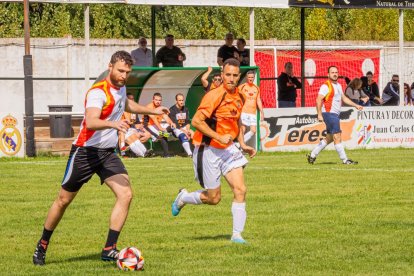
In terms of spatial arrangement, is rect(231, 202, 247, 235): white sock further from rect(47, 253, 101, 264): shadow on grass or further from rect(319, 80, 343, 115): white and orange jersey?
rect(319, 80, 343, 115): white and orange jersey

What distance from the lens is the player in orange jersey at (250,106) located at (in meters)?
28.1

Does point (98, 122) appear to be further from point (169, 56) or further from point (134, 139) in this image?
point (169, 56)

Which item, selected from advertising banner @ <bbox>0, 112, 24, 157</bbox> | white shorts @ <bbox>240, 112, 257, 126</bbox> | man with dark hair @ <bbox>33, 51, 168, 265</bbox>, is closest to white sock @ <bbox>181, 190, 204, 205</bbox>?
man with dark hair @ <bbox>33, 51, 168, 265</bbox>

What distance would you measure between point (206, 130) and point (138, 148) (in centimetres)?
1581

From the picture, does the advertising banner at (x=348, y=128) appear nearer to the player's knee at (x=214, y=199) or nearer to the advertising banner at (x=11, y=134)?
the advertising banner at (x=11, y=134)

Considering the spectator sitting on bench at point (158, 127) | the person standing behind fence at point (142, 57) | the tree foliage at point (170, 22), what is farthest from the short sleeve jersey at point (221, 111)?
the tree foliage at point (170, 22)

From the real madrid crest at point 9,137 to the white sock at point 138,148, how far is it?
2681 millimetres

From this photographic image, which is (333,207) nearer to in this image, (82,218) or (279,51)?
(82,218)

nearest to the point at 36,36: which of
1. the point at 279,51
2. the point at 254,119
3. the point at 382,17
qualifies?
the point at 279,51

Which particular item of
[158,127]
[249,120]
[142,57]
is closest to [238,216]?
[249,120]

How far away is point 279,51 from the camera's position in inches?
2014

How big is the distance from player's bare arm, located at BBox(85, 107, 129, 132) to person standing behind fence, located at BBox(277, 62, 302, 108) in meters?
20.7

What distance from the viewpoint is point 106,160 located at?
440 inches

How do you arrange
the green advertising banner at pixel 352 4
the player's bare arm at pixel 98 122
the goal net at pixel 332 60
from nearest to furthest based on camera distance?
the player's bare arm at pixel 98 122, the green advertising banner at pixel 352 4, the goal net at pixel 332 60
